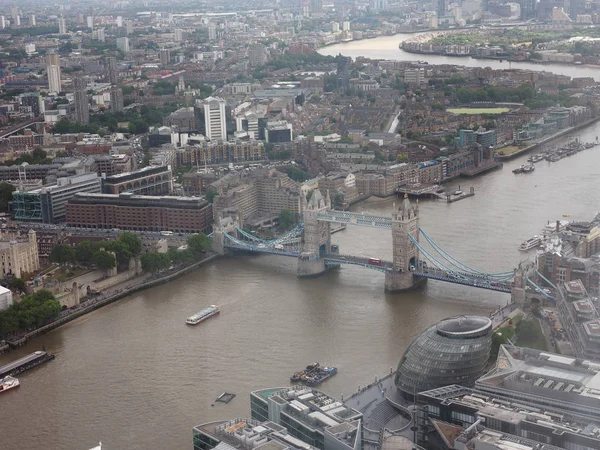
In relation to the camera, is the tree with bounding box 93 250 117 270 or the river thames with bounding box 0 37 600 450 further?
the tree with bounding box 93 250 117 270

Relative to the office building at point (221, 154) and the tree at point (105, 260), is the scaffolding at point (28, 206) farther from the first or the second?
the office building at point (221, 154)

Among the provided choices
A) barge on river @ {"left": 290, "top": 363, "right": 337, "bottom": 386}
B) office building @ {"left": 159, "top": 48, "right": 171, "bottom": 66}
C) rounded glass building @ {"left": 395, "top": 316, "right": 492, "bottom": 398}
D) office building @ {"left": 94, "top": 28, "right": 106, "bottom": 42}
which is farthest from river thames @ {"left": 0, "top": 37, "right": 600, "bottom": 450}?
office building @ {"left": 94, "top": 28, "right": 106, "bottom": 42}

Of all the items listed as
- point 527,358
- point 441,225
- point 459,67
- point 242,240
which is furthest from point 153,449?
point 459,67

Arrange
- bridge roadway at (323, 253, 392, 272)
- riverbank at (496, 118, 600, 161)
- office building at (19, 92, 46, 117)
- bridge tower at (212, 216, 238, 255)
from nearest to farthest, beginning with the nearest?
bridge roadway at (323, 253, 392, 272), bridge tower at (212, 216, 238, 255), riverbank at (496, 118, 600, 161), office building at (19, 92, 46, 117)

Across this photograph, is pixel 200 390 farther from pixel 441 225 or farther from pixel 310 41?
pixel 310 41

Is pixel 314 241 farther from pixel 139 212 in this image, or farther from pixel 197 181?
pixel 197 181

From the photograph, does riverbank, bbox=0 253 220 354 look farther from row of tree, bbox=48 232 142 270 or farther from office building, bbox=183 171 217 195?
office building, bbox=183 171 217 195

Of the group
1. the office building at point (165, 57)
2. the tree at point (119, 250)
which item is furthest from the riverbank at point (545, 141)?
the office building at point (165, 57)
